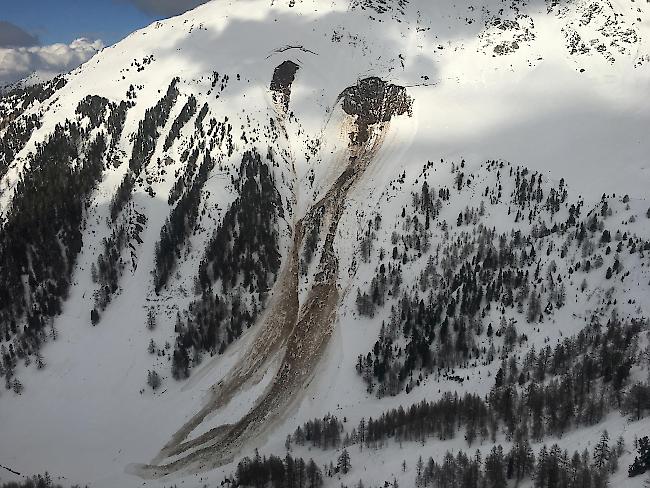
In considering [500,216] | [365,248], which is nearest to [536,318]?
[500,216]

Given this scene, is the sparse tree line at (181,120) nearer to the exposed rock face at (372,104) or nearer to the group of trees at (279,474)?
the exposed rock face at (372,104)

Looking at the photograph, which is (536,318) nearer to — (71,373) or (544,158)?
(544,158)

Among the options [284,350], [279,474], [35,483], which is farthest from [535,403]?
[35,483]

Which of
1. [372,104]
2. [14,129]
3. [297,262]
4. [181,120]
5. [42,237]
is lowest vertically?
[297,262]

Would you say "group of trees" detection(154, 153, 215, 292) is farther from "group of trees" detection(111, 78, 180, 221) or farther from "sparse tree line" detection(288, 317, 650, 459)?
"sparse tree line" detection(288, 317, 650, 459)

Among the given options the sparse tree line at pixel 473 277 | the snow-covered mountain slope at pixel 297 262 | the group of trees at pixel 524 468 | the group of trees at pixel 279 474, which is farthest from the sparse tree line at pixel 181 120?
the group of trees at pixel 524 468

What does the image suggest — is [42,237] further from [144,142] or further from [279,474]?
[279,474]
